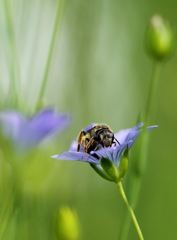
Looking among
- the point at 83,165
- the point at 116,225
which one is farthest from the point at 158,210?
the point at 83,165

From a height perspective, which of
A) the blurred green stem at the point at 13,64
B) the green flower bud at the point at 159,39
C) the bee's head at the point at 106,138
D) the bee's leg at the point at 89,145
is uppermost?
the green flower bud at the point at 159,39

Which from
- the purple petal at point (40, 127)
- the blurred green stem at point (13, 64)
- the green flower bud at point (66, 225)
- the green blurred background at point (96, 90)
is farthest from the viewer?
the green blurred background at point (96, 90)

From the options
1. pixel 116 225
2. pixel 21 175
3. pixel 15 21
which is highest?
pixel 15 21

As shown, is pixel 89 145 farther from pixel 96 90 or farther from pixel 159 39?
pixel 96 90

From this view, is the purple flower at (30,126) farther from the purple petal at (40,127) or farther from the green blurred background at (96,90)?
the green blurred background at (96,90)

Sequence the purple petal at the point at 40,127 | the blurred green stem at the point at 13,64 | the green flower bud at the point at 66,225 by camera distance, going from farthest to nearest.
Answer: the blurred green stem at the point at 13,64, the purple petal at the point at 40,127, the green flower bud at the point at 66,225

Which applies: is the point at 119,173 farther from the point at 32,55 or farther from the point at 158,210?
the point at 32,55

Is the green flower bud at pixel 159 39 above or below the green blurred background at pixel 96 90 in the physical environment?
above

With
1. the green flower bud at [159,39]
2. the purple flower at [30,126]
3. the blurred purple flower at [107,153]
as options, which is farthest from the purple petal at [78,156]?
the green flower bud at [159,39]
